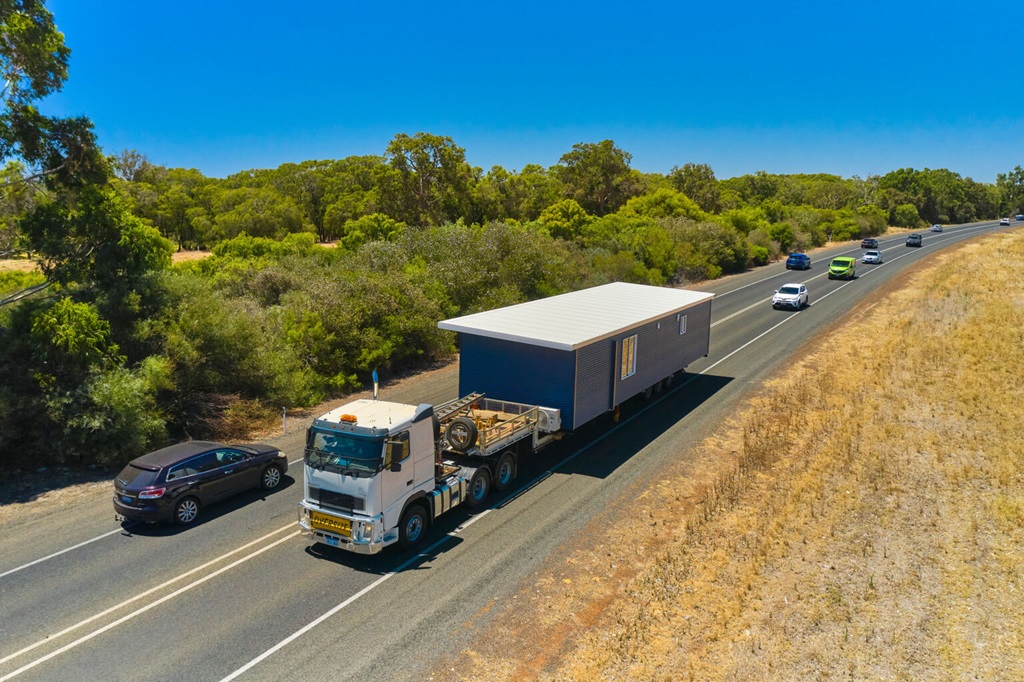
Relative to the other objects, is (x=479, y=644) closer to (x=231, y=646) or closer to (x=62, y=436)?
(x=231, y=646)

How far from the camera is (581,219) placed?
6134cm

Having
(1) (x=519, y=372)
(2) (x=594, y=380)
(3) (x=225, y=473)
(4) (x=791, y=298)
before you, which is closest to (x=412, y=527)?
(3) (x=225, y=473)

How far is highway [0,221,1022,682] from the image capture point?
9.76 meters

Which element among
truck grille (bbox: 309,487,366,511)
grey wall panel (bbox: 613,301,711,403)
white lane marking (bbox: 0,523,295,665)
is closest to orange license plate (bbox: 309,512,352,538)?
truck grille (bbox: 309,487,366,511)

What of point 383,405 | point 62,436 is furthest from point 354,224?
point 383,405

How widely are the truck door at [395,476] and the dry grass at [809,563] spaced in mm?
2874

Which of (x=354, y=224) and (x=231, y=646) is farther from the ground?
(x=354, y=224)

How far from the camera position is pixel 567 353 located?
657 inches

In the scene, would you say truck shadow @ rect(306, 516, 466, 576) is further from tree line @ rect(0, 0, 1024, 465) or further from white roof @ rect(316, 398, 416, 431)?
tree line @ rect(0, 0, 1024, 465)

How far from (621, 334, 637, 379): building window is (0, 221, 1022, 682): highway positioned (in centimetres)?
243

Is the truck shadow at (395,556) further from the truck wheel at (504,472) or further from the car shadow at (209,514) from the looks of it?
the car shadow at (209,514)

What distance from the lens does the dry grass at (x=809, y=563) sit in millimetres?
9695

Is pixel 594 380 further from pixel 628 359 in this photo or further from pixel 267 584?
pixel 267 584

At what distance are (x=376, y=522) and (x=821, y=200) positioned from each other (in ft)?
398
